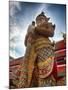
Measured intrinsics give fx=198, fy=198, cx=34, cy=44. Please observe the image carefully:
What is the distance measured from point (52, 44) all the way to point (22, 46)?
244mm

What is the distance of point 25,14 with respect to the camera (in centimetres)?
153

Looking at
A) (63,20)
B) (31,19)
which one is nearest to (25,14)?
(31,19)

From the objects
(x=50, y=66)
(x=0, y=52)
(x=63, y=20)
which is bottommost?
(x=50, y=66)

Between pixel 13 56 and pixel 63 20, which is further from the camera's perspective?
pixel 63 20

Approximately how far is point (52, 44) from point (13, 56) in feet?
1.07

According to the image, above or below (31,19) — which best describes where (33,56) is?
below

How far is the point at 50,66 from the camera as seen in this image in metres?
1.57

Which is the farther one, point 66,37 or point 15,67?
point 66,37

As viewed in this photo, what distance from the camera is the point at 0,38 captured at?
149 cm

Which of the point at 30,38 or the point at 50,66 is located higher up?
the point at 30,38

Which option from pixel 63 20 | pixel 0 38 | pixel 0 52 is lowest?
pixel 0 52

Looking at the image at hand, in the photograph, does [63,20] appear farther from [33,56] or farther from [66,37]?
[33,56]

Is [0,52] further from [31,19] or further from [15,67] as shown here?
[31,19]

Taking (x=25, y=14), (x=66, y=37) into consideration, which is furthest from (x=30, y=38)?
(x=66, y=37)
